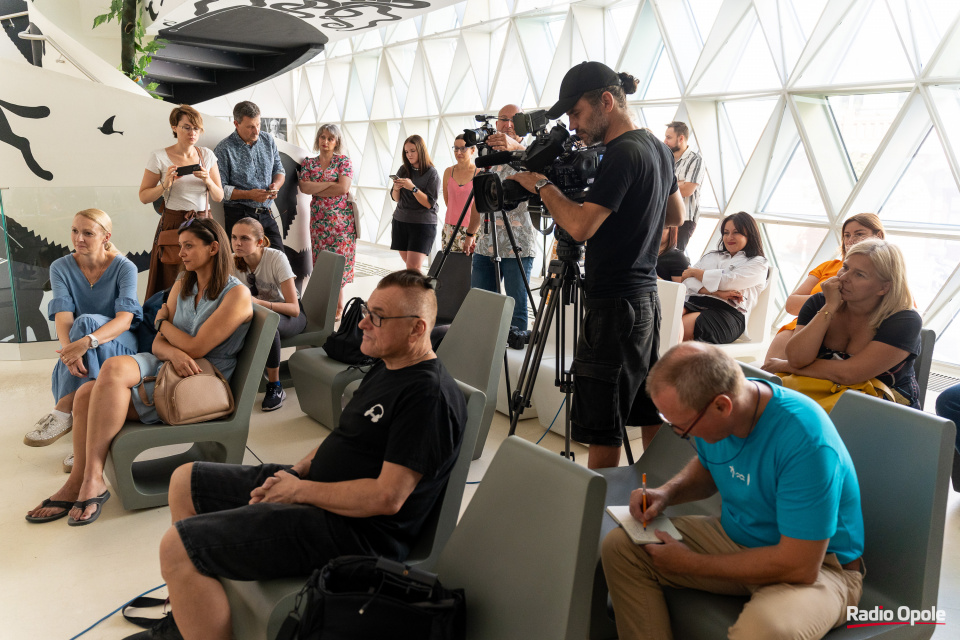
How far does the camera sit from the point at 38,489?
3340 mm

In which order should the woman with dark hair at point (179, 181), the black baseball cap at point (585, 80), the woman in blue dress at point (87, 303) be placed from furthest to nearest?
the woman with dark hair at point (179, 181)
the woman in blue dress at point (87, 303)
the black baseball cap at point (585, 80)

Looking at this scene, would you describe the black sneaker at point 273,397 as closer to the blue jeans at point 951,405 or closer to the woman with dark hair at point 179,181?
the woman with dark hair at point 179,181

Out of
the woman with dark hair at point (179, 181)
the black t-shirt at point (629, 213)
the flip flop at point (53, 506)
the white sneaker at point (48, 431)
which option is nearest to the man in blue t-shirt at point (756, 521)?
the black t-shirt at point (629, 213)

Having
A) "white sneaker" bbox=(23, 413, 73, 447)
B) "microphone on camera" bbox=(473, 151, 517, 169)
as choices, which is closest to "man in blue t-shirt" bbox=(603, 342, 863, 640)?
"microphone on camera" bbox=(473, 151, 517, 169)

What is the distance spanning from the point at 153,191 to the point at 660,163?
402 centimetres

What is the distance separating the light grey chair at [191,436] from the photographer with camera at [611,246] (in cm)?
150

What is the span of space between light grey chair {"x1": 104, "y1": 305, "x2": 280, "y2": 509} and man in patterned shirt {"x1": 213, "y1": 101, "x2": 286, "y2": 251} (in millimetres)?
2399

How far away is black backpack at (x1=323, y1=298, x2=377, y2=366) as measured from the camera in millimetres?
4086

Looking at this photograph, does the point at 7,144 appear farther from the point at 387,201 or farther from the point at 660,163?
the point at 387,201

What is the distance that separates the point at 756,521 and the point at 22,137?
6519mm

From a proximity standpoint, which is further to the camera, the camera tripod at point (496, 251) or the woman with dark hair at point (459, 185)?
the woman with dark hair at point (459, 185)

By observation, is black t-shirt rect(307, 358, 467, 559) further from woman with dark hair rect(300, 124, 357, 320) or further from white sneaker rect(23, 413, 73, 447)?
woman with dark hair rect(300, 124, 357, 320)

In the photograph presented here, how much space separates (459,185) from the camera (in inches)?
221

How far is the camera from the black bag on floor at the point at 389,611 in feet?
5.22
